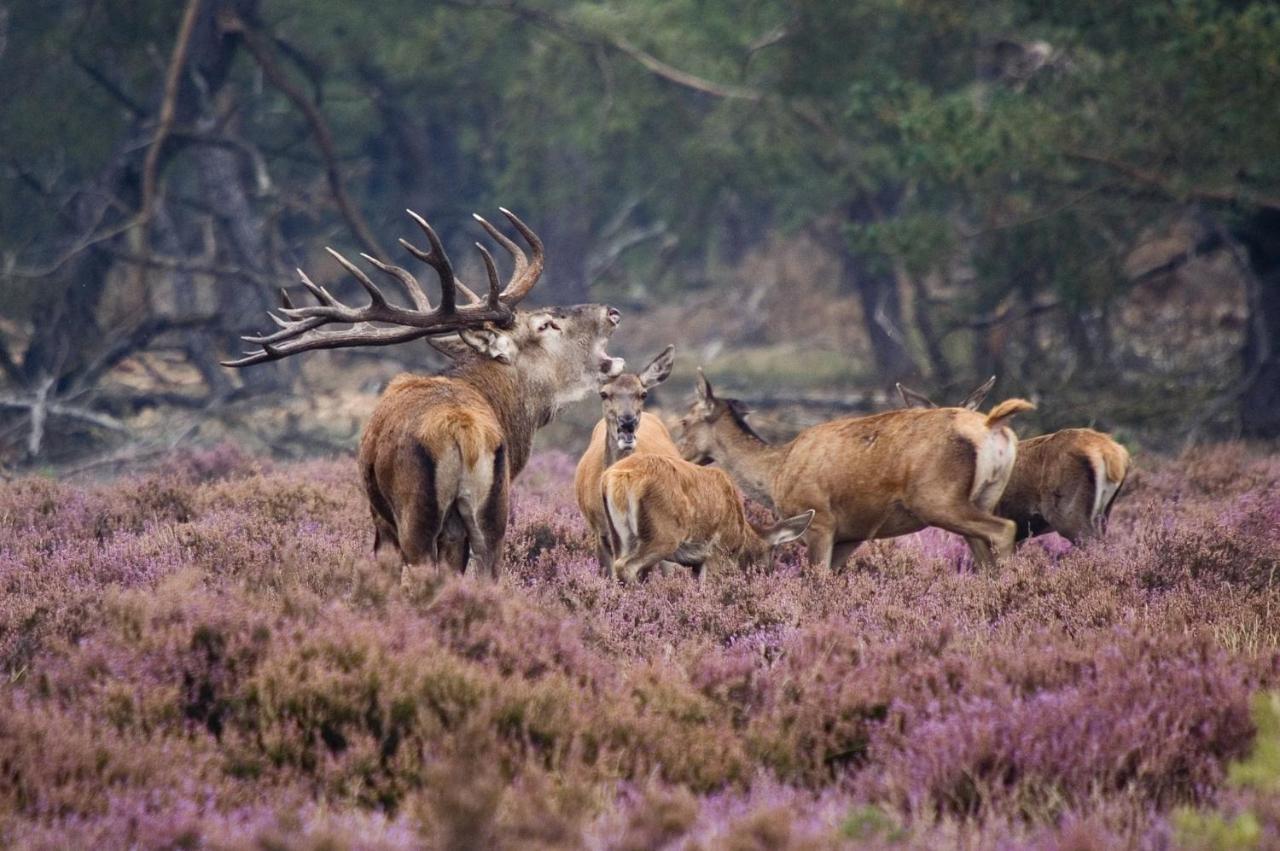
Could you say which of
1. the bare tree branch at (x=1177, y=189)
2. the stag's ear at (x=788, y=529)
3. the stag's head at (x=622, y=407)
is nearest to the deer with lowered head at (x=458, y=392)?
A: the stag's head at (x=622, y=407)

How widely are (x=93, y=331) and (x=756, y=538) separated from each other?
11.2 meters

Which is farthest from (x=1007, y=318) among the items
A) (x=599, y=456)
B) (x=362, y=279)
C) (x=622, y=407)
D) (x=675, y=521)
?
(x=362, y=279)

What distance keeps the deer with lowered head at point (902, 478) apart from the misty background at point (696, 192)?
362 cm

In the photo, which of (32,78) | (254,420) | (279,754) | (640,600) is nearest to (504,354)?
(640,600)

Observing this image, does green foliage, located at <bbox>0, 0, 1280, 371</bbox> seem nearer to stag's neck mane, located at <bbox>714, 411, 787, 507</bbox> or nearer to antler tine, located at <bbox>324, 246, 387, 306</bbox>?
stag's neck mane, located at <bbox>714, 411, 787, 507</bbox>

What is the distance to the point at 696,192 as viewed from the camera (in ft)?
85.7

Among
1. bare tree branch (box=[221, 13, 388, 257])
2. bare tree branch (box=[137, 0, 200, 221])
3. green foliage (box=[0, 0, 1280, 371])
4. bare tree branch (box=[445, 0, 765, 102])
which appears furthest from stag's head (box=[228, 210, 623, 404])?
Result: bare tree branch (box=[445, 0, 765, 102])

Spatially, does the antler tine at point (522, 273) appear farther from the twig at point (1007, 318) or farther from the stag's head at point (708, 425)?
the twig at point (1007, 318)

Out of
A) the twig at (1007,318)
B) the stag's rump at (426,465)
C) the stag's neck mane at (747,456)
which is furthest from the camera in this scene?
the twig at (1007,318)

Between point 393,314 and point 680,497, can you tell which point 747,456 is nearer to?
point 680,497

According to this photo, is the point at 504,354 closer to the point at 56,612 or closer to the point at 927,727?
the point at 56,612

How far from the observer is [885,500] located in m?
8.98

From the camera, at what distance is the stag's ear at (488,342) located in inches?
328

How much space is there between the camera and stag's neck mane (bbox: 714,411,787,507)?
9859mm
